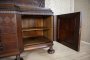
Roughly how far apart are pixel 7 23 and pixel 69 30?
1176 millimetres

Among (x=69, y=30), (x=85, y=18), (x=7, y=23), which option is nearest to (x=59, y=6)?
(x=85, y=18)

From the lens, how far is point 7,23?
114cm

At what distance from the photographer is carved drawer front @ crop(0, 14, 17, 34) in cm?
112

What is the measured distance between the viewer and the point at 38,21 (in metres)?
2.01

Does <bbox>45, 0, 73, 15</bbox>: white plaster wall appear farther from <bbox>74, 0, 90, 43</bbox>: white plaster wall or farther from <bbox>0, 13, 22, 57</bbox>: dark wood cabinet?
<bbox>0, 13, 22, 57</bbox>: dark wood cabinet

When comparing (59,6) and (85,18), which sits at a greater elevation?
(59,6)

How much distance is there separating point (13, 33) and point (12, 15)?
25 cm

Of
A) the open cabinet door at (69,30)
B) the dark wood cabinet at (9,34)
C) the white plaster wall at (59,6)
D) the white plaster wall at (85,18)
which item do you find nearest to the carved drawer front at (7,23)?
the dark wood cabinet at (9,34)

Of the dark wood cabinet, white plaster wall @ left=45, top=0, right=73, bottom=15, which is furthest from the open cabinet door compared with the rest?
the dark wood cabinet

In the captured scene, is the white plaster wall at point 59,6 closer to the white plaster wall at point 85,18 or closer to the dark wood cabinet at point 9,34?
the white plaster wall at point 85,18

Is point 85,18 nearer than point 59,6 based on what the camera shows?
Yes

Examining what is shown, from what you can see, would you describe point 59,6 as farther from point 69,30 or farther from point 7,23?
point 7,23

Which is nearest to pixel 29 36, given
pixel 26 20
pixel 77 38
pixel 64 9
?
pixel 26 20

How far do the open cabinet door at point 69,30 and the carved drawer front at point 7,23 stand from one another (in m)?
1.04
